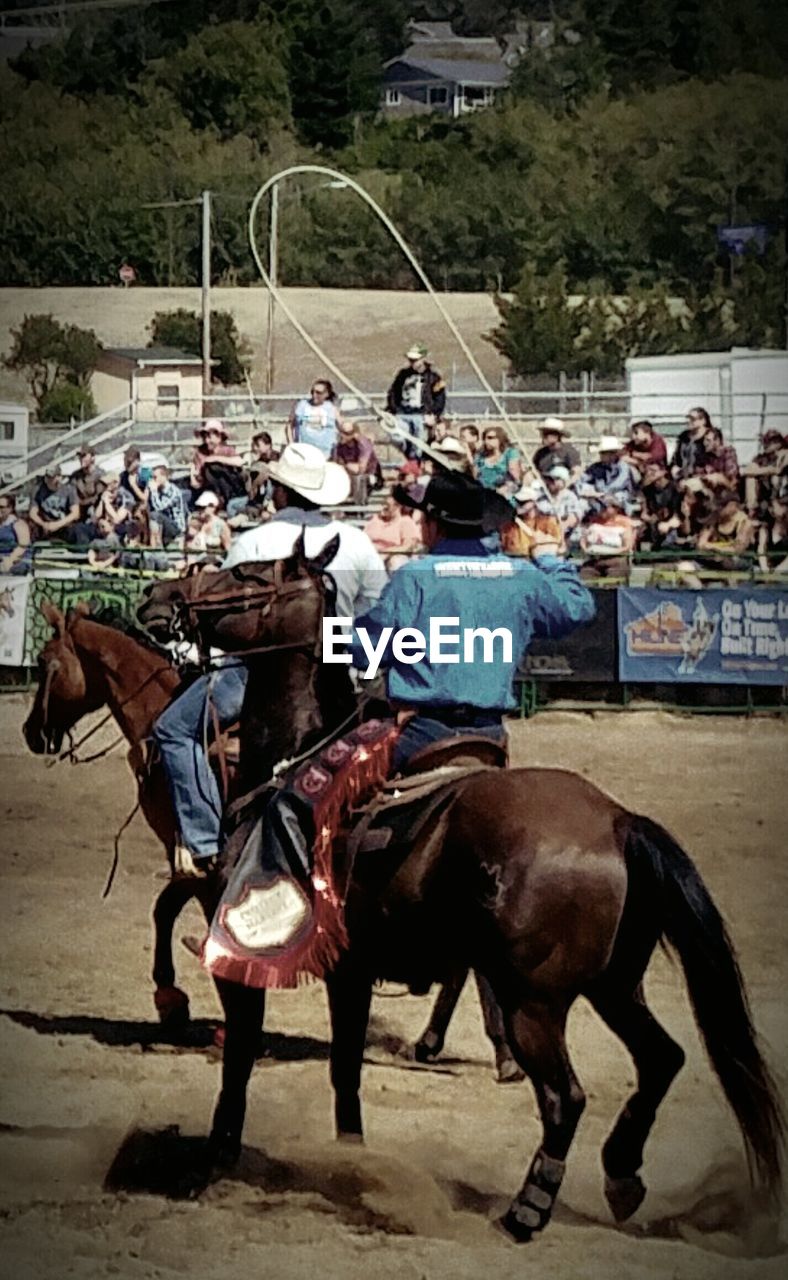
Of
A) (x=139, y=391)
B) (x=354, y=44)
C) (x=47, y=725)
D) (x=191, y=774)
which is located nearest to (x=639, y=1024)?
(x=191, y=774)

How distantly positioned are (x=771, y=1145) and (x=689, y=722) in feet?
4.02

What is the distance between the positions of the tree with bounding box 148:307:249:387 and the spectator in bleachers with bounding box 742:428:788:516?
1.24 metres

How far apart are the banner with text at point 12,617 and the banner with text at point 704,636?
1.44 metres

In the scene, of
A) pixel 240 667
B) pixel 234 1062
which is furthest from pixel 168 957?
pixel 240 667

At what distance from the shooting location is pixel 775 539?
206 inches

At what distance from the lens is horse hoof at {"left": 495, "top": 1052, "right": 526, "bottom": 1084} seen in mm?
4793

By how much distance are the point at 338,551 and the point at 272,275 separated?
85cm

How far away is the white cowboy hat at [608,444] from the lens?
16.9ft

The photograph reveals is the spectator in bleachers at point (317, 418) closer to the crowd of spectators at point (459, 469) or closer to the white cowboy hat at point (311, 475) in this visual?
the crowd of spectators at point (459, 469)

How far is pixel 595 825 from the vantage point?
4.18 metres

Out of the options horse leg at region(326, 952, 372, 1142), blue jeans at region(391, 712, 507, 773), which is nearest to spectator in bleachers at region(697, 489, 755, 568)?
blue jeans at region(391, 712, 507, 773)

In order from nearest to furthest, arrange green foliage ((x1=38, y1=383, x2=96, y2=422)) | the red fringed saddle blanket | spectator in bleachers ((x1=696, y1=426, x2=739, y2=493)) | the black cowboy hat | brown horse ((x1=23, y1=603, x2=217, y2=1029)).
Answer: the red fringed saddle blanket
the black cowboy hat
brown horse ((x1=23, y1=603, x2=217, y2=1029))
spectator in bleachers ((x1=696, y1=426, x2=739, y2=493))
green foliage ((x1=38, y1=383, x2=96, y2=422))

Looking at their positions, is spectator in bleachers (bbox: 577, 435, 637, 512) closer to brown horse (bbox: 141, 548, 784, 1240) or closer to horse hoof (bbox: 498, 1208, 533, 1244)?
brown horse (bbox: 141, 548, 784, 1240)

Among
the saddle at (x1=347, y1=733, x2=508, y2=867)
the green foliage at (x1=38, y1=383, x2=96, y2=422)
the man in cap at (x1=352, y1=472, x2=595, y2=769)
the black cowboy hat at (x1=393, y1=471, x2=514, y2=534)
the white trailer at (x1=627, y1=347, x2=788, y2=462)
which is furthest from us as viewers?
the green foliage at (x1=38, y1=383, x2=96, y2=422)
